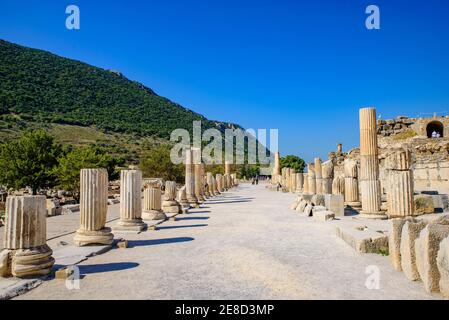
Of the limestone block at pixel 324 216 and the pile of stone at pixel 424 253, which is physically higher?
the pile of stone at pixel 424 253

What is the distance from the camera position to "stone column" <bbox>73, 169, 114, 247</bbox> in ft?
28.4

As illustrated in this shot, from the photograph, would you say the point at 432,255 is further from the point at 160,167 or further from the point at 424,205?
the point at 160,167

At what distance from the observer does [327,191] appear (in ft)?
65.0

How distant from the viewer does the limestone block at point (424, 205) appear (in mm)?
12797

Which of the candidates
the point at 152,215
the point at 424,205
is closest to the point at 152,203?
the point at 152,215

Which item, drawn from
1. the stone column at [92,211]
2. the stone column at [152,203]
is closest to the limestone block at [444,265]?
the stone column at [92,211]

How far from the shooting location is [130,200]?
36.9 ft

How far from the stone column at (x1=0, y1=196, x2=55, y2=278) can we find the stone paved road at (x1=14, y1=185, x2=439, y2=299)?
482 millimetres

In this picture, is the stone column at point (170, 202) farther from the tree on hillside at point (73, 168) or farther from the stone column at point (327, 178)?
the tree on hillside at point (73, 168)

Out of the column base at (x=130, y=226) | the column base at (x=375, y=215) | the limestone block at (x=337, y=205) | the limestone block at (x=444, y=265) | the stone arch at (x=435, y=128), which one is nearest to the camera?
the limestone block at (x=444, y=265)

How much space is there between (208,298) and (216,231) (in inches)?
245

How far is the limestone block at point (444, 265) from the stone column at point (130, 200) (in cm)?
839

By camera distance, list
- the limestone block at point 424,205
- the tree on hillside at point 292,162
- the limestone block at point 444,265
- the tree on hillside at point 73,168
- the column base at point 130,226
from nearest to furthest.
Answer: the limestone block at point 444,265 < the column base at point 130,226 < the limestone block at point 424,205 < the tree on hillside at point 73,168 < the tree on hillside at point 292,162
